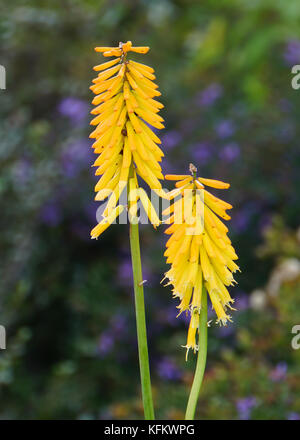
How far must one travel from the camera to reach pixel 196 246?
157 cm

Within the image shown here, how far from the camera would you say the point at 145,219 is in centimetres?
162

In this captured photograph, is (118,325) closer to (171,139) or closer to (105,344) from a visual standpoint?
(105,344)

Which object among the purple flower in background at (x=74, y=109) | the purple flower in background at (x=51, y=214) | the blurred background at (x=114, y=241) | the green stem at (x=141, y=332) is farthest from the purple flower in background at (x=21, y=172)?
the green stem at (x=141, y=332)

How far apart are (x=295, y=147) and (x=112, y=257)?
1881 mm

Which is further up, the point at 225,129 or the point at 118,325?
the point at 225,129

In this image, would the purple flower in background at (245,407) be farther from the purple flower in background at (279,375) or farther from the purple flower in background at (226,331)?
the purple flower in background at (226,331)

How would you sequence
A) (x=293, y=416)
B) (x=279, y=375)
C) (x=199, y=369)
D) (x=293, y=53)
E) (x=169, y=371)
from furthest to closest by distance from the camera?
1. (x=293, y=53)
2. (x=169, y=371)
3. (x=279, y=375)
4. (x=293, y=416)
5. (x=199, y=369)

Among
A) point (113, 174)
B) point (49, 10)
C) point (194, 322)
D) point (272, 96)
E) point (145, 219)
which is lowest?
point (194, 322)

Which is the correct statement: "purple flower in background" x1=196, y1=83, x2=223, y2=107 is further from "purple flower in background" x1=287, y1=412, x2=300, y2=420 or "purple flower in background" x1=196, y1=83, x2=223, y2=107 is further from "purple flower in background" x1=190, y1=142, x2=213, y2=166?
"purple flower in background" x1=287, y1=412, x2=300, y2=420

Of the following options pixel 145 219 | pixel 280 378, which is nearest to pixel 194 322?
pixel 145 219

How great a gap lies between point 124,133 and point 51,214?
329cm

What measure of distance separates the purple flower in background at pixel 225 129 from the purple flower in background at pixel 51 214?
1581 mm

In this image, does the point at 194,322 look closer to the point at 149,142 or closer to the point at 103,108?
the point at 149,142

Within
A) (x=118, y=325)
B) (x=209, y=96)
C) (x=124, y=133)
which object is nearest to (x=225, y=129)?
(x=209, y=96)
